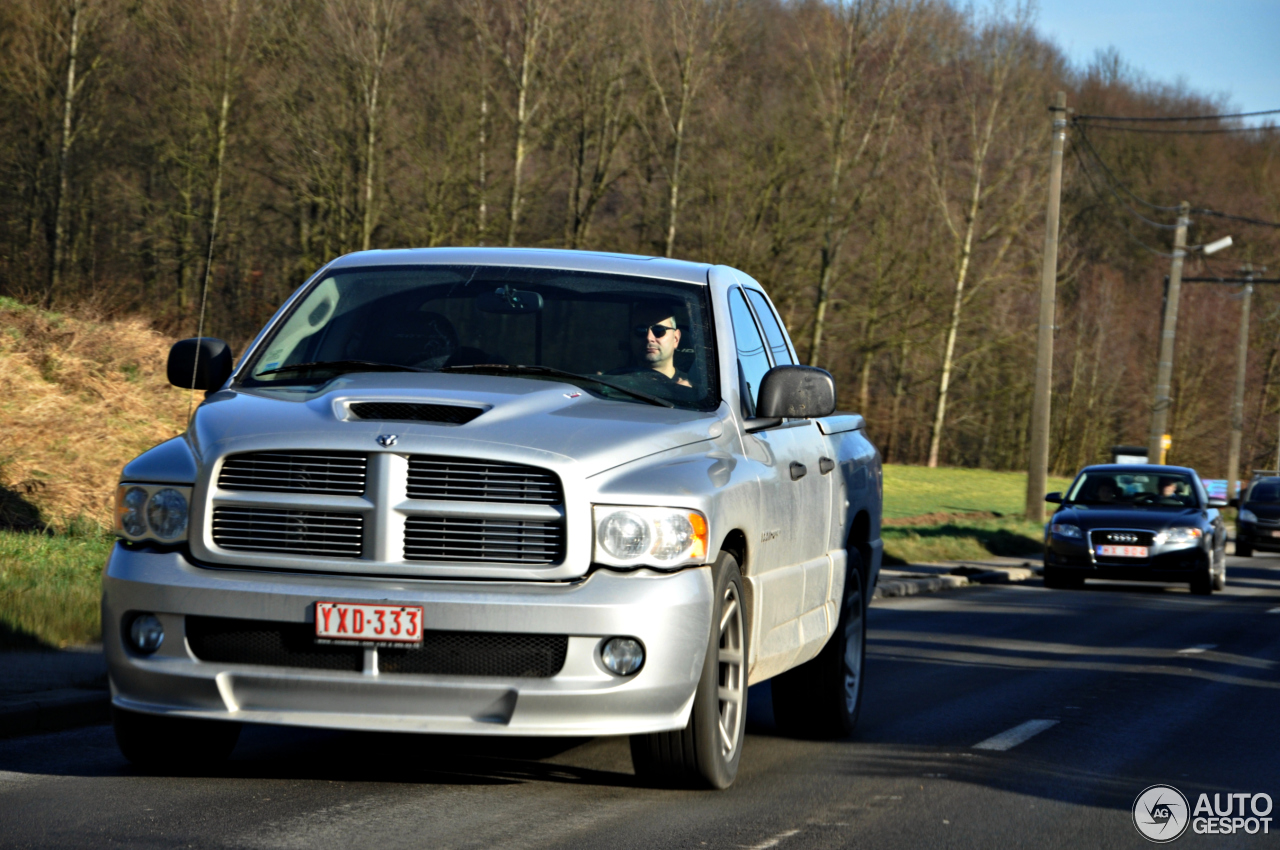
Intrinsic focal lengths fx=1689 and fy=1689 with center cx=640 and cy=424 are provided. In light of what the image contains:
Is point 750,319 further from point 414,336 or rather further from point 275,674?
point 275,674

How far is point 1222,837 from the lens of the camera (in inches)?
241

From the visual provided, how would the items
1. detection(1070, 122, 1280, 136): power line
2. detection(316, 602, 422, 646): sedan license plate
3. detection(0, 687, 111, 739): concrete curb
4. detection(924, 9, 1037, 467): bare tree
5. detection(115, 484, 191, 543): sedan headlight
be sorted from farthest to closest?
detection(1070, 122, 1280, 136): power line
detection(924, 9, 1037, 467): bare tree
detection(0, 687, 111, 739): concrete curb
detection(115, 484, 191, 543): sedan headlight
detection(316, 602, 422, 646): sedan license plate

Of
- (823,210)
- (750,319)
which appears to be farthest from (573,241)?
(750,319)

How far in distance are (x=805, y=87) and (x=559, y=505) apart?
4220 cm

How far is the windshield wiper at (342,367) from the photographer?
6.55m

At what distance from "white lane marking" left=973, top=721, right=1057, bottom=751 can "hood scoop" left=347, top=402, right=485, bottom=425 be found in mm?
3428

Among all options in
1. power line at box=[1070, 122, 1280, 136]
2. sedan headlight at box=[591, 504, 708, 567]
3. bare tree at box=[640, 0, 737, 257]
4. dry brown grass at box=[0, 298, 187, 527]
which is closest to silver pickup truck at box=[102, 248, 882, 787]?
sedan headlight at box=[591, 504, 708, 567]

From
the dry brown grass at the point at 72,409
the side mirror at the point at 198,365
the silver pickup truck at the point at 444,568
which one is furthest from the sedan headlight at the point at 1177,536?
the side mirror at the point at 198,365

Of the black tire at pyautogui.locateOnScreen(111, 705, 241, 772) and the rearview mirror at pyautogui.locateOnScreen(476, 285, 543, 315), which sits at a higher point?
the rearview mirror at pyautogui.locateOnScreen(476, 285, 543, 315)

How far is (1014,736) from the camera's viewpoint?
8383 mm

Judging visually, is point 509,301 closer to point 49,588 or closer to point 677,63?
point 49,588

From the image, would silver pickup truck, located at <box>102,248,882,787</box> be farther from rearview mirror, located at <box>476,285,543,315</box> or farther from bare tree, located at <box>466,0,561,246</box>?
bare tree, located at <box>466,0,561,246</box>

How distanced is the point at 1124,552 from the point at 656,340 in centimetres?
1595

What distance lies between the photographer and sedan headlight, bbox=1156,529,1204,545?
21.4 metres
